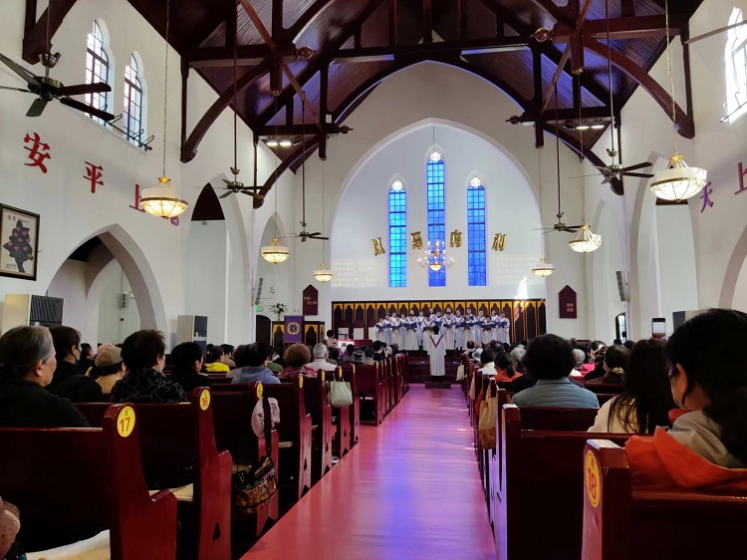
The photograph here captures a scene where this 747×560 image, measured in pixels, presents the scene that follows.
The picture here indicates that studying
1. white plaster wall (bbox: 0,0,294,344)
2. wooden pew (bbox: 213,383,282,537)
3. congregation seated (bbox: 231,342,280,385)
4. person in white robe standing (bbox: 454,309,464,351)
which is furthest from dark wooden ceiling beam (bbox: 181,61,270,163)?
person in white robe standing (bbox: 454,309,464,351)

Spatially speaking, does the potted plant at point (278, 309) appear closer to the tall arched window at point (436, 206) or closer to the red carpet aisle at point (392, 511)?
the tall arched window at point (436, 206)

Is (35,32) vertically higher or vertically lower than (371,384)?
higher

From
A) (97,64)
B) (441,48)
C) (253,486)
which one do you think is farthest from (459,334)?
(253,486)

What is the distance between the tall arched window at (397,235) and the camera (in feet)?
63.9

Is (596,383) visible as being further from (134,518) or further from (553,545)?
(134,518)

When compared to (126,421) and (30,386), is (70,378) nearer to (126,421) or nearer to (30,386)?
(30,386)

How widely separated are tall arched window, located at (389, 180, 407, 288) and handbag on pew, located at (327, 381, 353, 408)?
13.8 m

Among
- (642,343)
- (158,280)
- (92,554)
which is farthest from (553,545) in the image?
(158,280)

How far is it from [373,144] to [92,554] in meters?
15.3

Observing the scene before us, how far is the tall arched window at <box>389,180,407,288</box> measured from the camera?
19484mm

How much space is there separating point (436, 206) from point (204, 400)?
17.6 m

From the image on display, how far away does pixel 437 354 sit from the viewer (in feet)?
48.0

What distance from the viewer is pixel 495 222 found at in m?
19.1

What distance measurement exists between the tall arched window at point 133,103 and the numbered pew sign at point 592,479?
338 inches
